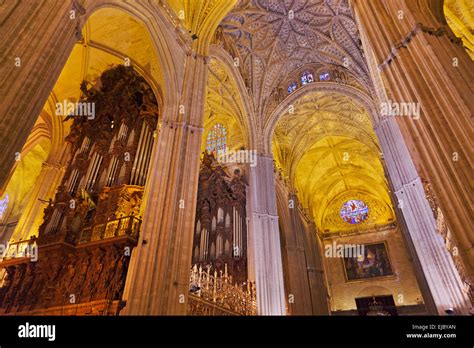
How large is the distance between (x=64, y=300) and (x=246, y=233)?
6655 mm

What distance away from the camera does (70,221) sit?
7.23 m

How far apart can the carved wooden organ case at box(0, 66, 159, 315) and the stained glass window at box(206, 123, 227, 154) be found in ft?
20.9

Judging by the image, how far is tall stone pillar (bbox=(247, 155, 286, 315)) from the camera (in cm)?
970

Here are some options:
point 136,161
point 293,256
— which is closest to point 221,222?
point 136,161

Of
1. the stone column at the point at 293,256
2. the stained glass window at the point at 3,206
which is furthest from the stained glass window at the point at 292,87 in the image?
the stained glass window at the point at 3,206

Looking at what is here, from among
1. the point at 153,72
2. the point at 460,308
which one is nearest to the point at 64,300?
the point at 153,72

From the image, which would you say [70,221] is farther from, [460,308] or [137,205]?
[460,308]

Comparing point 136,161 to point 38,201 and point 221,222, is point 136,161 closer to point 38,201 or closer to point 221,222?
point 38,201

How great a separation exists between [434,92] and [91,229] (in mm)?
8050

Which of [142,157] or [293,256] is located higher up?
[142,157]

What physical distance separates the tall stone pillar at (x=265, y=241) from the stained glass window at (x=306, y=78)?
556cm

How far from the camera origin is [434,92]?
4.49 metres

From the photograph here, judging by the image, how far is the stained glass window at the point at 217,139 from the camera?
16000 mm

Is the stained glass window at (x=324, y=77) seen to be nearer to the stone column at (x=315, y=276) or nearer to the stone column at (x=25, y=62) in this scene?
the stone column at (x=315, y=276)
